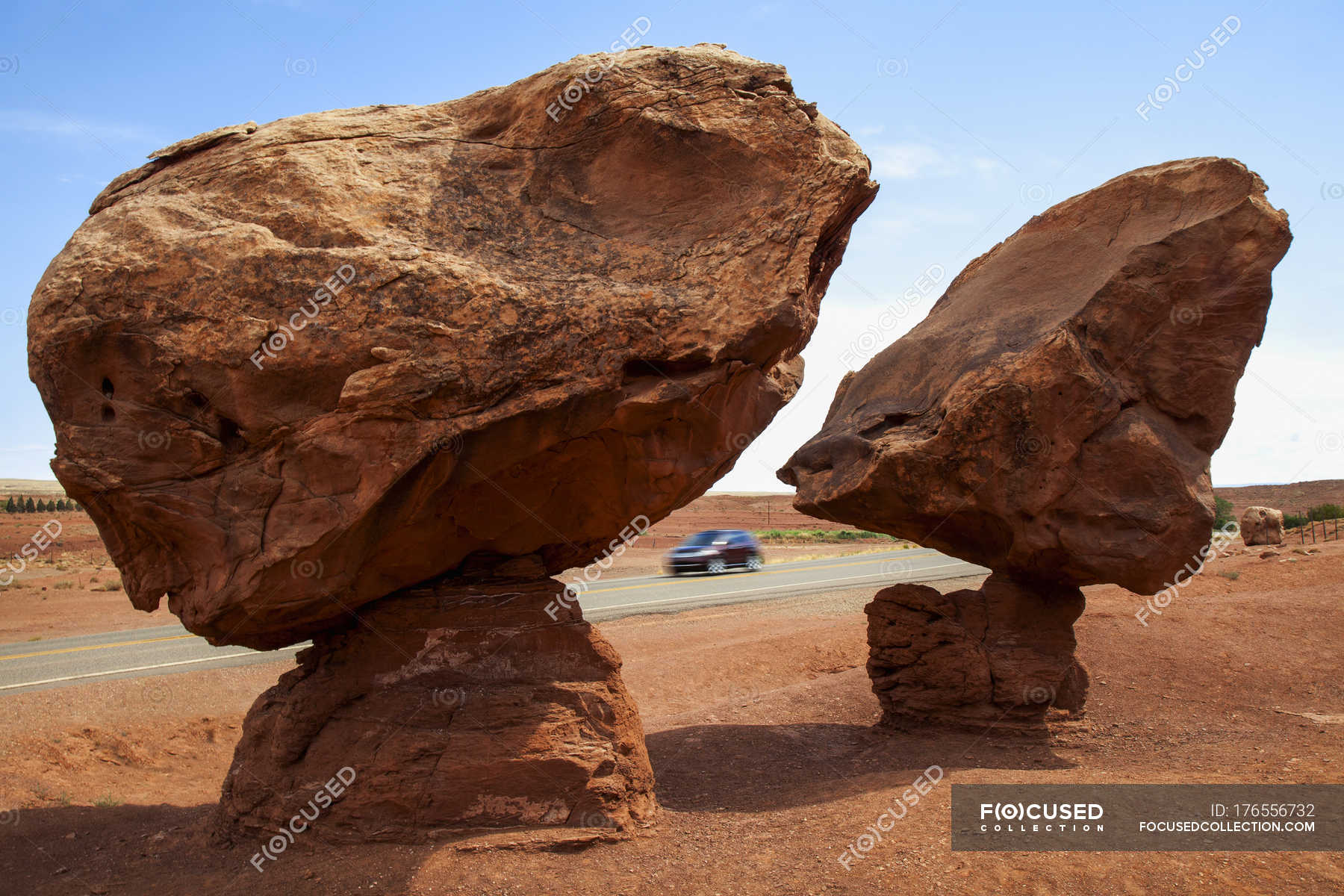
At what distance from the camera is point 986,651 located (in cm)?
876

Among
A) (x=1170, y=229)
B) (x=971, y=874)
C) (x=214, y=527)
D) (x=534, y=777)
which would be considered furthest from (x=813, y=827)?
(x=1170, y=229)

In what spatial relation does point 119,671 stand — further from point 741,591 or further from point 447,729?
point 741,591

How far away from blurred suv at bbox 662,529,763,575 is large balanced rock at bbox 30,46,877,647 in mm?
20091

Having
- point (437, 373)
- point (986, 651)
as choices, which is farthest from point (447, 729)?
point (986, 651)

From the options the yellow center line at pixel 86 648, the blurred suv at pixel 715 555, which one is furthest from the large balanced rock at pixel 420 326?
the blurred suv at pixel 715 555

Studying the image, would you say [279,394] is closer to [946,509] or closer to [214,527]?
[214,527]

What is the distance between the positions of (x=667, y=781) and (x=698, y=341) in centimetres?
418

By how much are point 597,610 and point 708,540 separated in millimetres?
9529

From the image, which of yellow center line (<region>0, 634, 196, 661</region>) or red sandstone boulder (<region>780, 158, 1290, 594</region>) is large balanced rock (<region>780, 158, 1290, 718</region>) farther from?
yellow center line (<region>0, 634, 196, 661</region>)

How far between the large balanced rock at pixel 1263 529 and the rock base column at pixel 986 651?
16743mm

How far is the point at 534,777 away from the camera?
6.01 meters

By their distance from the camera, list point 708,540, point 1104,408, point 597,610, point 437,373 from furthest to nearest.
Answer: point 708,540
point 597,610
point 1104,408
point 437,373

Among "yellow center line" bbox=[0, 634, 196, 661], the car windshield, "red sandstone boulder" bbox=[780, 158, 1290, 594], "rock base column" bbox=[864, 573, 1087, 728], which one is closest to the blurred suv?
the car windshield

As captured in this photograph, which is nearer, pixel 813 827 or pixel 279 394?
pixel 279 394
